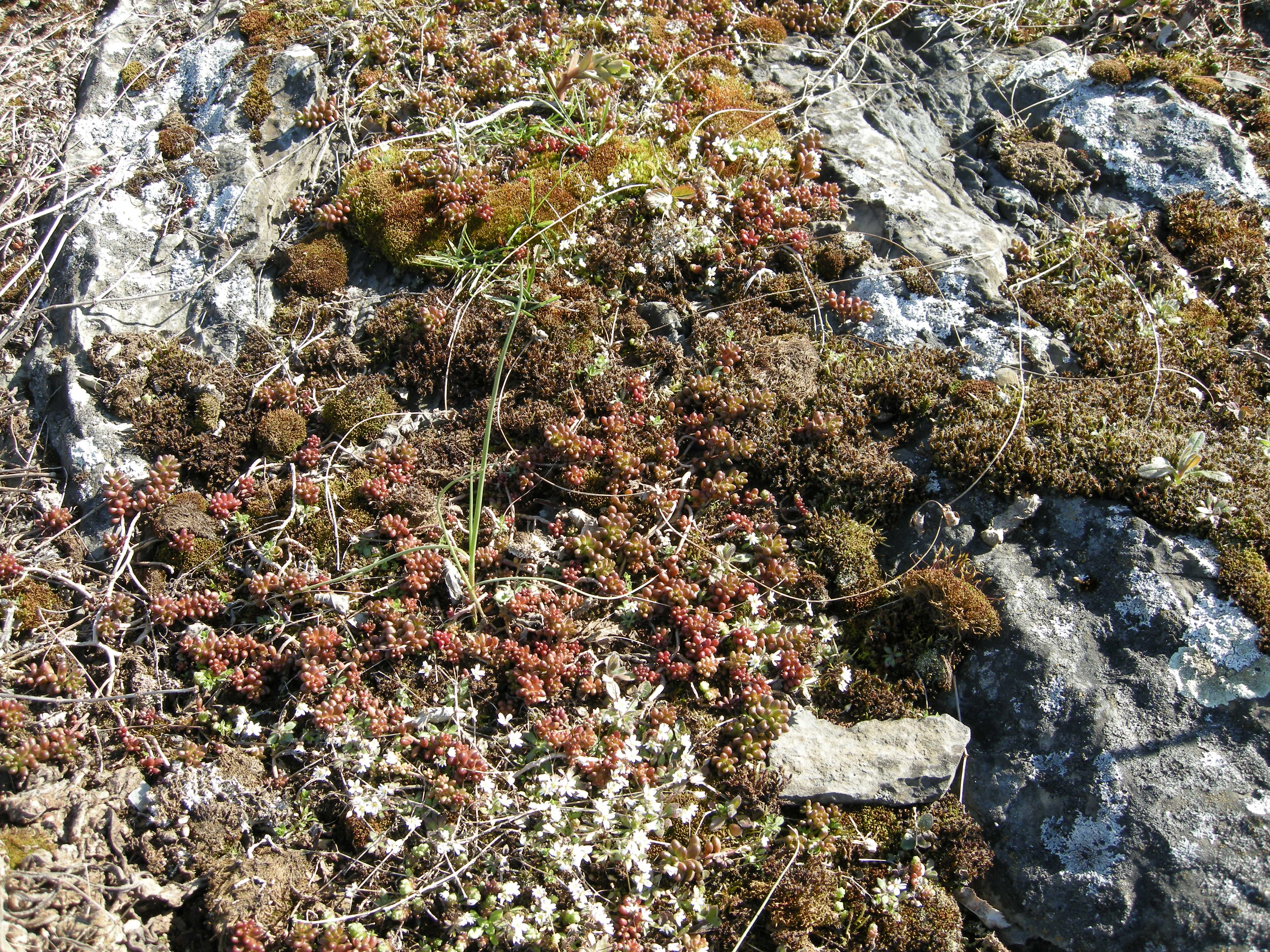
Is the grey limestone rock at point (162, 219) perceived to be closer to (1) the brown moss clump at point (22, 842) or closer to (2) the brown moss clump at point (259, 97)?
(2) the brown moss clump at point (259, 97)

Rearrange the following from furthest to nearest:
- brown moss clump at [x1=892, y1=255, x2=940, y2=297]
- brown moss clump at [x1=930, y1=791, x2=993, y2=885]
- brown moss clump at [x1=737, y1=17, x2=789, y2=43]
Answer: brown moss clump at [x1=737, y1=17, x2=789, y2=43], brown moss clump at [x1=892, y1=255, x2=940, y2=297], brown moss clump at [x1=930, y1=791, x2=993, y2=885]

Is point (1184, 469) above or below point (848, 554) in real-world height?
above

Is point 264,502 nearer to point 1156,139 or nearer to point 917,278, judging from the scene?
point 917,278

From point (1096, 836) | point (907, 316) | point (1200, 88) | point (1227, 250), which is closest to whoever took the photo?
point (1096, 836)

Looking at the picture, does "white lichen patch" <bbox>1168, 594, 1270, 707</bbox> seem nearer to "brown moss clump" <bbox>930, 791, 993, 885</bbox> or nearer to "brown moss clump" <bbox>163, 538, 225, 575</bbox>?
"brown moss clump" <bbox>930, 791, 993, 885</bbox>

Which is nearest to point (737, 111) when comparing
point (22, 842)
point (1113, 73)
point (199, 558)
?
point (1113, 73)

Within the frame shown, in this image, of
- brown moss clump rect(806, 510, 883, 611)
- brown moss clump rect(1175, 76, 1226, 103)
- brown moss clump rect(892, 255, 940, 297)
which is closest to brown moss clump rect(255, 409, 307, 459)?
brown moss clump rect(806, 510, 883, 611)

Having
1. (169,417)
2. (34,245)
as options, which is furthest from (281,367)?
(34,245)

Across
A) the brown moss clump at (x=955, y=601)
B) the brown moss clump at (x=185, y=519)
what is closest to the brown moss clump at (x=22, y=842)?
the brown moss clump at (x=185, y=519)
